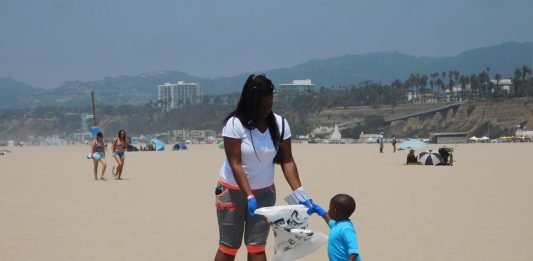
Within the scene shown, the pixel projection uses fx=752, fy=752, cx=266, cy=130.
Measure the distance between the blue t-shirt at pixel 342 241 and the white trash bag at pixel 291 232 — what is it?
0.23 m

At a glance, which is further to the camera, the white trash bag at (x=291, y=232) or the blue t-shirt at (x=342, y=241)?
the white trash bag at (x=291, y=232)

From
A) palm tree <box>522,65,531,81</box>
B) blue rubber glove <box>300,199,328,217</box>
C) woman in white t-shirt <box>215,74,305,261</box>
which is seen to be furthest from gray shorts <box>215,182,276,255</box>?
palm tree <box>522,65,531,81</box>

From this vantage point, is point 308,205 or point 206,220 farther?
point 206,220

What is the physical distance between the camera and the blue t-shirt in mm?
4227

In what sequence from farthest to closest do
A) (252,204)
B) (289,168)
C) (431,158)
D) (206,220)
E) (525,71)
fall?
(525,71), (431,158), (206,220), (289,168), (252,204)

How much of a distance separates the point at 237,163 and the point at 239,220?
39cm

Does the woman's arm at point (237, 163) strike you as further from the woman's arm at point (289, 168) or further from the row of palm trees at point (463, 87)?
the row of palm trees at point (463, 87)

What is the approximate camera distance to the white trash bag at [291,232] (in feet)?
14.6

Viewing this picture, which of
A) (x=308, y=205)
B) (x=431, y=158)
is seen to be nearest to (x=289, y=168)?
(x=308, y=205)

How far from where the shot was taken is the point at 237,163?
4.45 meters

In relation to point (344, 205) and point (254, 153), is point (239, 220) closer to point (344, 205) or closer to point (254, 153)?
point (254, 153)

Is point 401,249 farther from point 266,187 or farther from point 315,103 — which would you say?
point 315,103

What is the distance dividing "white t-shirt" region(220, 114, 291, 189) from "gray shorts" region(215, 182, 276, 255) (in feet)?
0.20

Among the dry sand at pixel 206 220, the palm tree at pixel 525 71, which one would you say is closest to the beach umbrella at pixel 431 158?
the dry sand at pixel 206 220
